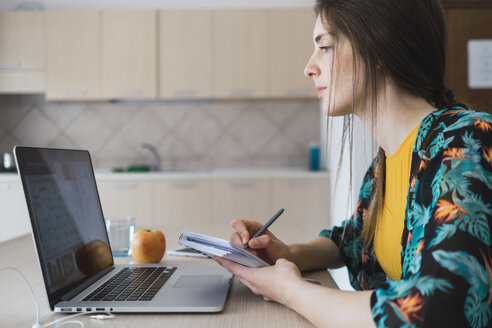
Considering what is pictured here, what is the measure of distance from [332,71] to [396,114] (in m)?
0.17

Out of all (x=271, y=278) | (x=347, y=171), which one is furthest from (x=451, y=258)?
(x=347, y=171)

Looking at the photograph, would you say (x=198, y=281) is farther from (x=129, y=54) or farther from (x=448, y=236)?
(x=129, y=54)

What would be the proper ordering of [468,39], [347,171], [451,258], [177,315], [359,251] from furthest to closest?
[468,39] < [347,171] < [359,251] < [177,315] < [451,258]

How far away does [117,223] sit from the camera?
1.18 m

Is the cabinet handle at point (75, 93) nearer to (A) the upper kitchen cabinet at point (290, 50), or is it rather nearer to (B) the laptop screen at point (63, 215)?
(A) the upper kitchen cabinet at point (290, 50)

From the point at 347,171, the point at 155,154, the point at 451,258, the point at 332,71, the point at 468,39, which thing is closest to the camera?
the point at 451,258

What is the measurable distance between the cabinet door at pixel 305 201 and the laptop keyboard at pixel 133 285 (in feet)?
7.86

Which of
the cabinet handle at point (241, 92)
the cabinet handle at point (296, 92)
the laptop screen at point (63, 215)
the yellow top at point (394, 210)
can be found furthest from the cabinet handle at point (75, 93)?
the yellow top at point (394, 210)

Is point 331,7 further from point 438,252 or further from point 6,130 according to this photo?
point 6,130

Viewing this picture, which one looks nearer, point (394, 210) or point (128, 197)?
point (394, 210)

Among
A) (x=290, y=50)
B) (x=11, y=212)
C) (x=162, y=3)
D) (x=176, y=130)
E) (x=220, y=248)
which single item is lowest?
(x=11, y=212)

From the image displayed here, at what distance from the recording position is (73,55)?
3516mm

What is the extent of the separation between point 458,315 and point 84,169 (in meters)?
0.81

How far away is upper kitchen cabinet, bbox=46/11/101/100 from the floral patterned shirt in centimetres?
327
